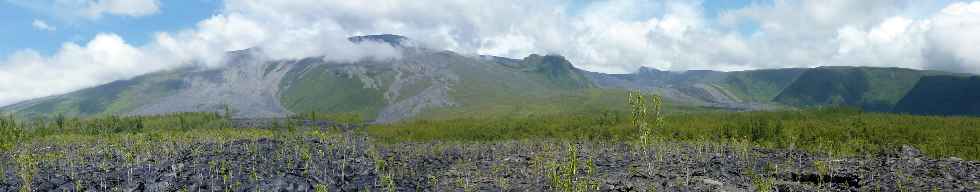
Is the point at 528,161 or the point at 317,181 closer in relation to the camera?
the point at 317,181

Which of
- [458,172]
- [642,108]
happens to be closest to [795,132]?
[458,172]

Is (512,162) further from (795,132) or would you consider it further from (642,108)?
(795,132)

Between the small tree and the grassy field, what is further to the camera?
the grassy field

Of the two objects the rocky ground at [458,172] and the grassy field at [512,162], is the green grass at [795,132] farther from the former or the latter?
the rocky ground at [458,172]

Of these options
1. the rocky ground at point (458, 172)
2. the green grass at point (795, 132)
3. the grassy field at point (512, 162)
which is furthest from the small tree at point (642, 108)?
the green grass at point (795, 132)

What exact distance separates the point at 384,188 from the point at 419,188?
5.72m

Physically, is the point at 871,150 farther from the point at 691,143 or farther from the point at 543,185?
the point at 543,185

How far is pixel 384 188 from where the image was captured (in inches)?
2165

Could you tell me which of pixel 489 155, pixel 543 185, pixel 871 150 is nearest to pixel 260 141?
pixel 489 155

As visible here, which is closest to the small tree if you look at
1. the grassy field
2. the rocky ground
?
the grassy field

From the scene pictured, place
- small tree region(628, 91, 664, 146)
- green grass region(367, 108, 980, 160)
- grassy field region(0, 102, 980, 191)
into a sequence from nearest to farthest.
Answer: small tree region(628, 91, 664, 146) < grassy field region(0, 102, 980, 191) < green grass region(367, 108, 980, 160)

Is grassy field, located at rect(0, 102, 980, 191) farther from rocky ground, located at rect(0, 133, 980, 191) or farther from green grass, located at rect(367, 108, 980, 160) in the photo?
green grass, located at rect(367, 108, 980, 160)

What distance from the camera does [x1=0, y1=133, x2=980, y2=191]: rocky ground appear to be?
167 ft

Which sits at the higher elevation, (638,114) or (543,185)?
(638,114)
